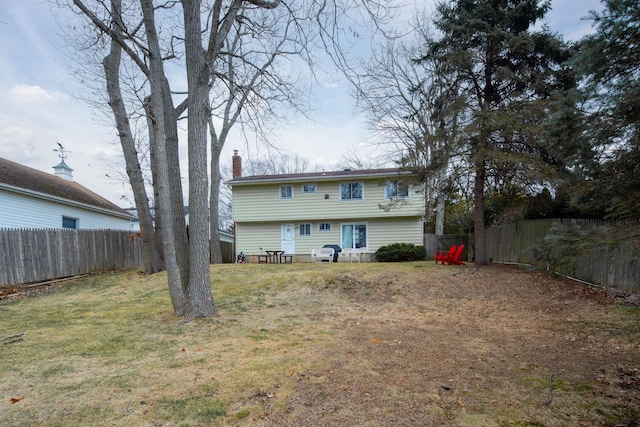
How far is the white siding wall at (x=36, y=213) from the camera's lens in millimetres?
13070

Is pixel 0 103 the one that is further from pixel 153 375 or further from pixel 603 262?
pixel 603 262

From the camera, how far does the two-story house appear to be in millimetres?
19391

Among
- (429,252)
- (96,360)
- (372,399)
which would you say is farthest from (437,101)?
(96,360)

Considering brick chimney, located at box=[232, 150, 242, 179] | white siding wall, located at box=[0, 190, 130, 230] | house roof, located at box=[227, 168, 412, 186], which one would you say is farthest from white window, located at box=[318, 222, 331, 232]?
white siding wall, located at box=[0, 190, 130, 230]

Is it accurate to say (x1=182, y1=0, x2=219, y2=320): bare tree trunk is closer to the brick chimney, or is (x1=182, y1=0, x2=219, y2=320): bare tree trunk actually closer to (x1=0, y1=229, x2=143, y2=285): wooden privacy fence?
(x1=0, y1=229, x2=143, y2=285): wooden privacy fence

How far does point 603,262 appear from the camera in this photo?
838 centimetres

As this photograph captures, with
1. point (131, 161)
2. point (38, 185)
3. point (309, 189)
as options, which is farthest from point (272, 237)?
point (38, 185)

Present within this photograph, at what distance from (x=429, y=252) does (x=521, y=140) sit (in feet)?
32.7

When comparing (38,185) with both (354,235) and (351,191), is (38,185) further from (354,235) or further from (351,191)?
(354,235)

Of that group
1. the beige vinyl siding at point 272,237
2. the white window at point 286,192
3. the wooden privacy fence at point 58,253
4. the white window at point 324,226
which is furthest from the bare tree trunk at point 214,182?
the white window at point 324,226

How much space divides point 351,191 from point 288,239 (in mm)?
4817

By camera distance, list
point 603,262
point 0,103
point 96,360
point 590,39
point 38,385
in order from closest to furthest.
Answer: point 38,385 < point 590,39 < point 96,360 < point 603,262 < point 0,103

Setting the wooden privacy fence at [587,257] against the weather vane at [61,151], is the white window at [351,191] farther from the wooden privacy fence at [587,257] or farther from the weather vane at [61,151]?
the weather vane at [61,151]

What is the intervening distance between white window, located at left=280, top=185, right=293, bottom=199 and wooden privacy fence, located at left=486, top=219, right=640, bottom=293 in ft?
36.6
